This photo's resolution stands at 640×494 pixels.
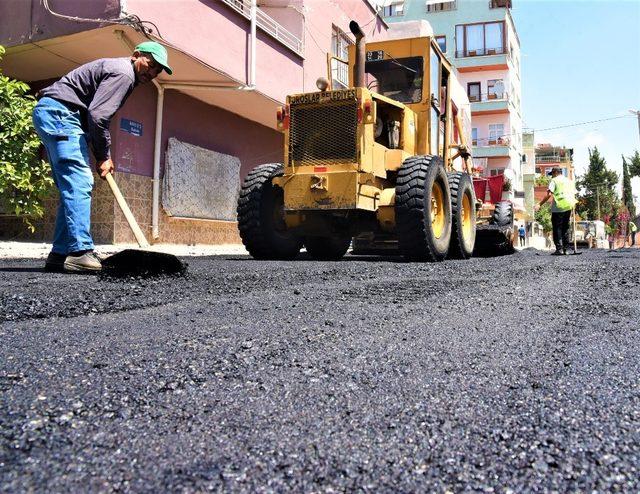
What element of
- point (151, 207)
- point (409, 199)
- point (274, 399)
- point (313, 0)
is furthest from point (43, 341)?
point (313, 0)

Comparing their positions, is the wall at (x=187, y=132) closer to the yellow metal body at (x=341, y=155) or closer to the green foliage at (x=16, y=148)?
the green foliage at (x=16, y=148)

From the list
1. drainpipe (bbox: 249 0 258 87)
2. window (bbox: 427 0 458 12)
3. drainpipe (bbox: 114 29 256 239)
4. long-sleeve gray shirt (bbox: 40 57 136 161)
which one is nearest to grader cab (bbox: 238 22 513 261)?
long-sleeve gray shirt (bbox: 40 57 136 161)

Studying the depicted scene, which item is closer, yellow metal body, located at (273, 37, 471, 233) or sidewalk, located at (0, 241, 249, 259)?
yellow metal body, located at (273, 37, 471, 233)

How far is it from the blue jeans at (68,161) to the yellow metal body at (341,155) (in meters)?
2.45

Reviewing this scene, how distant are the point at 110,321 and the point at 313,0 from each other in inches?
469

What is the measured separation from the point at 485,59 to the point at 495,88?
6.44 ft

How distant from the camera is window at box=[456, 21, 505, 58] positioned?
112ft

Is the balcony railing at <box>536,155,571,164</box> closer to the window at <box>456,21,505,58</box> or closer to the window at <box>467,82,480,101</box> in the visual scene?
the window at <box>467,82,480,101</box>

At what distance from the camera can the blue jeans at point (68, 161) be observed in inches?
146

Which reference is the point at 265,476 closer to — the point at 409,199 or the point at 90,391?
the point at 90,391

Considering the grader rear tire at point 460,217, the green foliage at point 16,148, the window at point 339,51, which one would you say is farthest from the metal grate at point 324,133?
the window at point 339,51

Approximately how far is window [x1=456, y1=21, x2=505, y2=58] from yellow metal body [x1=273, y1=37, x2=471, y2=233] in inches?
1224

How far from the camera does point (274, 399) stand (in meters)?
1.37

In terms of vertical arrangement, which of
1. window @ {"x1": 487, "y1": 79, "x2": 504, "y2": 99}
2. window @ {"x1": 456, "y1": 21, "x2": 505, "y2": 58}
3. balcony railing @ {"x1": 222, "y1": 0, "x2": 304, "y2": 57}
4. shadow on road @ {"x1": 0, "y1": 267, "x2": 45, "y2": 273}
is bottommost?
shadow on road @ {"x1": 0, "y1": 267, "x2": 45, "y2": 273}
